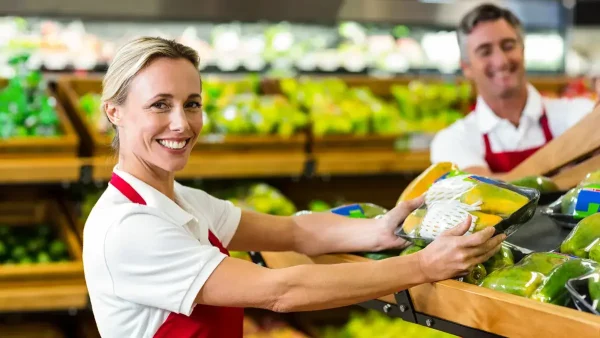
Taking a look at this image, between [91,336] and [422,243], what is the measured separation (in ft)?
9.49

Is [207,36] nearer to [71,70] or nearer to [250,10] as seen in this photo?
[250,10]

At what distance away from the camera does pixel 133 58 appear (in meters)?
1.87

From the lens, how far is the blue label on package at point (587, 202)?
179 centimetres

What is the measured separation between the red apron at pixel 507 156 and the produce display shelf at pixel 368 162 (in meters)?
1.11

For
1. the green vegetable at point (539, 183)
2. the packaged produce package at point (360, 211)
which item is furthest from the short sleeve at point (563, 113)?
the packaged produce package at point (360, 211)

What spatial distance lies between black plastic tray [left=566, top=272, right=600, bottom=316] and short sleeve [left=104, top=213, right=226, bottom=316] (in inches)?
26.1

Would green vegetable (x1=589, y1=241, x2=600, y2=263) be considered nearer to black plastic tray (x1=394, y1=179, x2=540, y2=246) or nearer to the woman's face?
black plastic tray (x1=394, y1=179, x2=540, y2=246)

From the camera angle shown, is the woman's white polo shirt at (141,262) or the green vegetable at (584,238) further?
the woman's white polo shirt at (141,262)

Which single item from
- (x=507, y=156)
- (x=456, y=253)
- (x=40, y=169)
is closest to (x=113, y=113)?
(x=456, y=253)

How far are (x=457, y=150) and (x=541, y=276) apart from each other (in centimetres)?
173

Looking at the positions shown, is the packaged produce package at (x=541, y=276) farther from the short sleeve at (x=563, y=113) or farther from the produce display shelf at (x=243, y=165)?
the produce display shelf at (x=243, y=165)

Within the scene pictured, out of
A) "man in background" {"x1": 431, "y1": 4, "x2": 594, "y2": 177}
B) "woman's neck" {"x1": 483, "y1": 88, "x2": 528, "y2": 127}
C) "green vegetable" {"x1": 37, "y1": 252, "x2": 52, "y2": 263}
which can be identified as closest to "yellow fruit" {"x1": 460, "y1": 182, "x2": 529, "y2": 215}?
"man in background" {"x1": 431, "y1": 4, "x2": 594, "y2": 177}

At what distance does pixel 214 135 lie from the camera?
13.8ft

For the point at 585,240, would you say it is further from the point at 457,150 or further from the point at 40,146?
the point at 40,146
